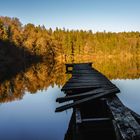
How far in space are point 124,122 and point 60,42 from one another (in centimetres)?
12302

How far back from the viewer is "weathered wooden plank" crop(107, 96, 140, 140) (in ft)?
15.5

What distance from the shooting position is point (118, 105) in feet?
24.6

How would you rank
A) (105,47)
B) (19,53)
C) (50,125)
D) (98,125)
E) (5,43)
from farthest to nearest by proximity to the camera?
(105,47), (19,53), (5,43), (50,125), (98,125)

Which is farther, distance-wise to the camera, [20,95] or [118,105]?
[20,95]

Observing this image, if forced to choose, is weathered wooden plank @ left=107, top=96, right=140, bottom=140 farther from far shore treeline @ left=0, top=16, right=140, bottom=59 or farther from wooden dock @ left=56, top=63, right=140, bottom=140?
far shore treeline @ left=0, top=16, right=140, bottom=59

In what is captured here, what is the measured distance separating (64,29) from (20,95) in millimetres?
125601

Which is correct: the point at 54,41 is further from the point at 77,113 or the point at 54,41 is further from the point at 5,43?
the point at 77,113

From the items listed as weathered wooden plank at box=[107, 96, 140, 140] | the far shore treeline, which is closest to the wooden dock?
weathered wooden plank at box=[107, 96, 140, 140]

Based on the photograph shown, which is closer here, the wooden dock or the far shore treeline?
the wooden dock

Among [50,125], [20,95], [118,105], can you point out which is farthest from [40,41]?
[118,105]

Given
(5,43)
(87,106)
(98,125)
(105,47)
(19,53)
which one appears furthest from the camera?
(105,47)

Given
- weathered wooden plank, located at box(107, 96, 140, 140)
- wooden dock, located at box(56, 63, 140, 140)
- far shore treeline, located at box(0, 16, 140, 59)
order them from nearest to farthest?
1. weathered wooden plank, located at box(107, 96, 140, 140)
2. wooden dock, located at box(56, 63, 140, 140)
3. far shore treeline, located at box(0, 16, 140, 59)

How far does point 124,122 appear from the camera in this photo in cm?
564

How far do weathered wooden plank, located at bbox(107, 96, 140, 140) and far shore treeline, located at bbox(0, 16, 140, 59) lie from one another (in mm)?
75532
